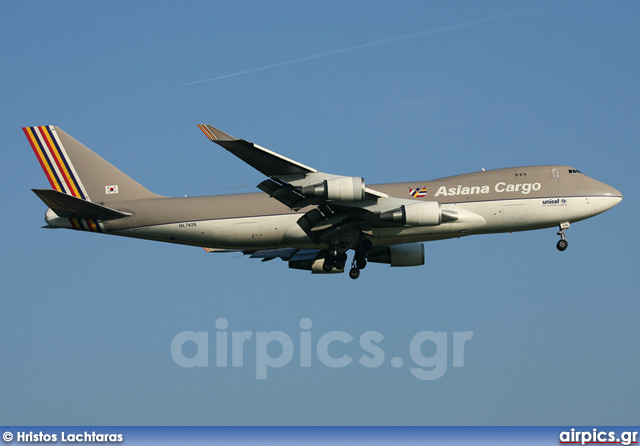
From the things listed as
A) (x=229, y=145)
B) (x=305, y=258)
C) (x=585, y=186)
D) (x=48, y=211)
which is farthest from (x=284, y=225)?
(x=585, y=186)

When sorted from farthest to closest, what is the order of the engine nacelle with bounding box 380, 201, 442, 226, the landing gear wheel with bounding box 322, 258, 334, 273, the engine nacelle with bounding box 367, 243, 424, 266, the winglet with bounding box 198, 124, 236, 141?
the engine nacelle with bounding box 367, 243, 424, 266 → the landing gear wheel with bounding box 322, 258, 334, 273 → the engine nacelle with bounding box 380, 201, 442, 226 → the winglet with bounding box 198, 124, 236, 141

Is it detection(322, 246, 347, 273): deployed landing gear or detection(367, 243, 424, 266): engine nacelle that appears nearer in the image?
detection(322, 246, 347, 273): deployed landing gear

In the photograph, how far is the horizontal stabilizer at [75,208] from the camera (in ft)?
150

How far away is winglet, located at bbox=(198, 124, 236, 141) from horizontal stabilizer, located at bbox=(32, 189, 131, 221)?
10.3 m

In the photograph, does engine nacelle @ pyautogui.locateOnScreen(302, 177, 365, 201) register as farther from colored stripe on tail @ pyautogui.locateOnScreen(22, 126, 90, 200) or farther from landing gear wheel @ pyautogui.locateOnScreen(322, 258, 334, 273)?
colored stripe on tail @ pyautogui.locateOnScreen(22, 126, 90, 200)

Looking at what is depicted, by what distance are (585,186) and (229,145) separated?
21.8m

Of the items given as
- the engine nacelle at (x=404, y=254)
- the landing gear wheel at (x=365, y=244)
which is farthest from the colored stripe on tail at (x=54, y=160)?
the engine nacelle at (x=404, y=254)

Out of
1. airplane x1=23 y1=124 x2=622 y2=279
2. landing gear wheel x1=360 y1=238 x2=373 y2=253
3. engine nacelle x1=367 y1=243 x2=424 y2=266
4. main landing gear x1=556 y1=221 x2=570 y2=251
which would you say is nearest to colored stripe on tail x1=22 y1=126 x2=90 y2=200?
airplane x1=23 y1=124 x2=622 y2=279

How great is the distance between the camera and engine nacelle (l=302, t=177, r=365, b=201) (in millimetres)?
42406

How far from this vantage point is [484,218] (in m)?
47.8

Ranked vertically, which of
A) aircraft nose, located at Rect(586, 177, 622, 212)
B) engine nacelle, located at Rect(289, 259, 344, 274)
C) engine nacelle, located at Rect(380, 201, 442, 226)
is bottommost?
engine nacelle, located at Rect(289, 259, 344, 274)

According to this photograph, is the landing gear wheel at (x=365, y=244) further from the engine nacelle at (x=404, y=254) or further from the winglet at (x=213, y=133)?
the winglet at (x=213, y=133)

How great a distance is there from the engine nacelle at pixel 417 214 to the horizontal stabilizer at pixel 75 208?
609 inches

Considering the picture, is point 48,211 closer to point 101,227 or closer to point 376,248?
point 101,227
